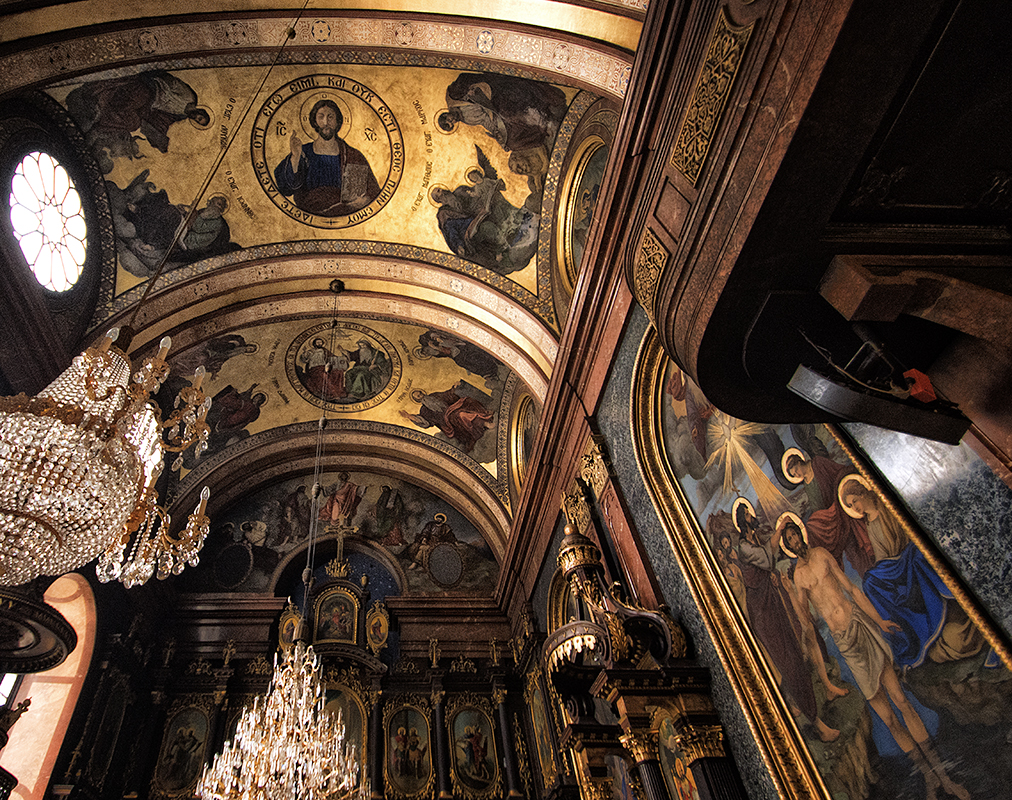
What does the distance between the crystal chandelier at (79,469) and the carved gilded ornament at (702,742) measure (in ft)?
14.8

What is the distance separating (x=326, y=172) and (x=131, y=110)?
2.49 meters

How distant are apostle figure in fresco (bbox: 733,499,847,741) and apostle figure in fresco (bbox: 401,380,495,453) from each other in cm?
762

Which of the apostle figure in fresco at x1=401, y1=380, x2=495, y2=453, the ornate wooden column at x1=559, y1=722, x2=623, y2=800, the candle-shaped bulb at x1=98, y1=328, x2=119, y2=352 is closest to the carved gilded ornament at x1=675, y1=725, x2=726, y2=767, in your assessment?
the ornate wooden column at x1=559, y1=722, x2=623, y2=800

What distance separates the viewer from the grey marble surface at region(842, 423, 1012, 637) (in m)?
2.75

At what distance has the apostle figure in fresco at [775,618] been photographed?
12.8 ft

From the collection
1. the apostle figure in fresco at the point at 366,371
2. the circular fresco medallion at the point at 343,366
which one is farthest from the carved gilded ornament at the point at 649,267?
the apostle figure in fresco at the point at 366,371

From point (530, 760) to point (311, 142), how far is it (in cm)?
1039

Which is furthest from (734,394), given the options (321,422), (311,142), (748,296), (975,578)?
(321,422)

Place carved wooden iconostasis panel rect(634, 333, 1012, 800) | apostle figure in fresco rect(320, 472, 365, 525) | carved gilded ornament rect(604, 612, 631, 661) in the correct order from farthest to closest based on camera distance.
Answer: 1. apostle figure in fresco rect(320, 472, 365, 525)
2. carved gilded ornament rect(604, 612, 631, 661)
3. carved wooden iconostasis panel rect(634, 333, 1012, 800)

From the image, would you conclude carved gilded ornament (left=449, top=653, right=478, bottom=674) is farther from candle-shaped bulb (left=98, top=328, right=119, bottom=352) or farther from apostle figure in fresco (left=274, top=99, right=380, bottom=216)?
candle-shaped bulb (left=98, top=328, right=119, bottom=352)

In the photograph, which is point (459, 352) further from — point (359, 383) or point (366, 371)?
point (359, 383)

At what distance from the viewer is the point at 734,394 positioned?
3273 millimetres

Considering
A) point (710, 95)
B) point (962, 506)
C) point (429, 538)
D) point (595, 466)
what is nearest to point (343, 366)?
point (429, 538)

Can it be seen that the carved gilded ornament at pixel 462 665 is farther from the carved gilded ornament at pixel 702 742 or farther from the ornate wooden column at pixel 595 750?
the carved gilded ornament at pixel 702 742
